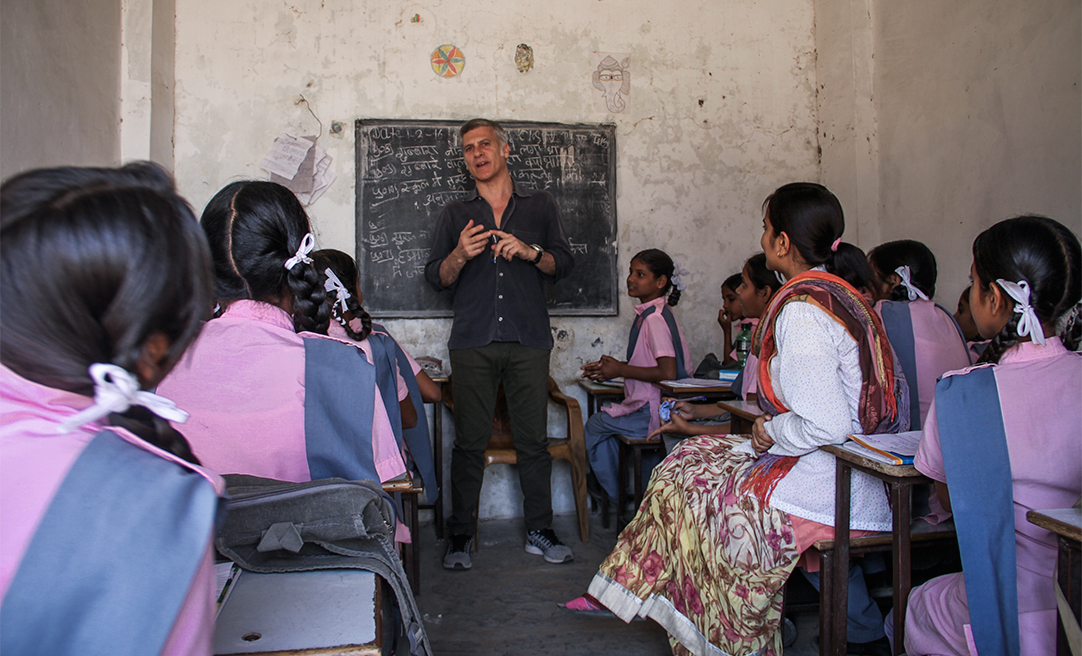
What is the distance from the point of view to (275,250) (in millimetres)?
1492

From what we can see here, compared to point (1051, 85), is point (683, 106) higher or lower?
higher

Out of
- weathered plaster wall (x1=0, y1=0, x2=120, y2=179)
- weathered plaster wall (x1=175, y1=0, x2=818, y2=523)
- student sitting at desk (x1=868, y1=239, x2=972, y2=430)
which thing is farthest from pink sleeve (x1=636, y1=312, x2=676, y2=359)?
→ weathered plaster wall (x1=0, y1=0, x2=120, y2=179)

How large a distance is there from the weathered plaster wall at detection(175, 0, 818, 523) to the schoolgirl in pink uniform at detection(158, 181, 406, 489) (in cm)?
235

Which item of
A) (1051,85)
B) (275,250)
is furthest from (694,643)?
(1051,85)

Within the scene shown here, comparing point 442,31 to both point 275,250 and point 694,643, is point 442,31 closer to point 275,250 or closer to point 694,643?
point 275,250

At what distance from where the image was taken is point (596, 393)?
367 cm

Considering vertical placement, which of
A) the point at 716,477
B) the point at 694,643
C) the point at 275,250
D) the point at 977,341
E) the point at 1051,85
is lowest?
the point at 694,643

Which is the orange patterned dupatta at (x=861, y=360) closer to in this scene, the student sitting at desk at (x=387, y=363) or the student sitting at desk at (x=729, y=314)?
the student sitting at desk at (x=387, y=363)

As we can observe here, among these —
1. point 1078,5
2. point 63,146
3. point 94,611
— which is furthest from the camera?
point 63,146

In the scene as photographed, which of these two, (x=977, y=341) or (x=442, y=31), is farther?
(x=442, y=31)

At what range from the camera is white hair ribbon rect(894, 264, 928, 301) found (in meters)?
2.60

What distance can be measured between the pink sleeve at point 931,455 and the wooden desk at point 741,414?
0.80m

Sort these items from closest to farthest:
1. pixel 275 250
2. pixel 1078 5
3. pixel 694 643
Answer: pixel 275 250, pixel 694 643, pixel 1078 5

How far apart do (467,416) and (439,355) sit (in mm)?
726
